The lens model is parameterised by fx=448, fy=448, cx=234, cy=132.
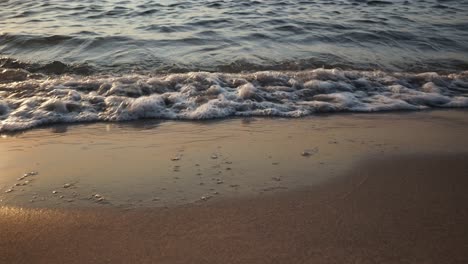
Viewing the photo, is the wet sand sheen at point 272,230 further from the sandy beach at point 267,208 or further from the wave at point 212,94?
the wave at point 212,94

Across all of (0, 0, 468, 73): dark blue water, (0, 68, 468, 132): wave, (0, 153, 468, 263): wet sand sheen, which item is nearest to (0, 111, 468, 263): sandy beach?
(0, 153, 468, 263): wet sand sheen

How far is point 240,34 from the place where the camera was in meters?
7.34

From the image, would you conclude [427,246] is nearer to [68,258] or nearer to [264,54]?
[68,258]

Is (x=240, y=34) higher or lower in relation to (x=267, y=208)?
higher

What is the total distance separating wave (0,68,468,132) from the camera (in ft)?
14.1

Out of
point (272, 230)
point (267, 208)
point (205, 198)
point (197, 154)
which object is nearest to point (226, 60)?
point (197, 154)

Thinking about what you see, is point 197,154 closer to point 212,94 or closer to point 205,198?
point 205,198

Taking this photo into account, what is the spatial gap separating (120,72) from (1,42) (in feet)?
8.90

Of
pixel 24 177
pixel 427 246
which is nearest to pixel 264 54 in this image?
pixel 24 177

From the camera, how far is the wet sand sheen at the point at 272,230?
7.20ft

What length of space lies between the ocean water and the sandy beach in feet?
2.79

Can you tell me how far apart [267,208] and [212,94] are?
235 cm

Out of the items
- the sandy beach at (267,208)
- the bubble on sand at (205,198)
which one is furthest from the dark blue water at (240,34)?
the bubble on sand at (205,198)

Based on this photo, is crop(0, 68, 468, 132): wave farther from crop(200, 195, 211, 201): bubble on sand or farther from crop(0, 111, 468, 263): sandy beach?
crop(200, 195, 211, 201): bubble on sand
